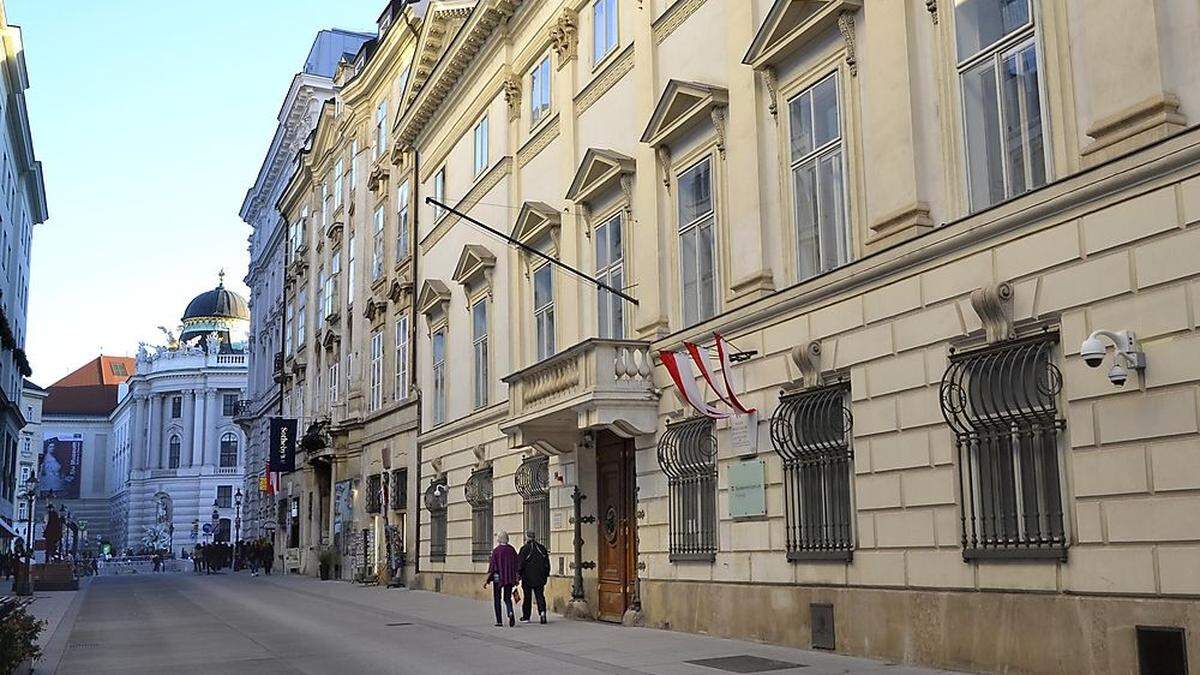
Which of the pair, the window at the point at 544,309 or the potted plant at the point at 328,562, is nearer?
the window at the point at 544,309

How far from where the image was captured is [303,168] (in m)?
55.8

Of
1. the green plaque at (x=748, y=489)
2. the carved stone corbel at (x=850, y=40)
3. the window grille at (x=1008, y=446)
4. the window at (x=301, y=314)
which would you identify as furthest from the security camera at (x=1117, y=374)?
the window at (x=301, y=314)

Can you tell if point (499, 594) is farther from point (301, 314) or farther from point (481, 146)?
point (301, 314)

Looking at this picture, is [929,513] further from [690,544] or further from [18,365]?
[18,365]

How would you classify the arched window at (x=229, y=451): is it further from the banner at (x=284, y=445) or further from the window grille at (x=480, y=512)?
the window grille at (x=480, y=512)

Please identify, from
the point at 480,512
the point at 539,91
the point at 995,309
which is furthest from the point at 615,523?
the point at 995,309

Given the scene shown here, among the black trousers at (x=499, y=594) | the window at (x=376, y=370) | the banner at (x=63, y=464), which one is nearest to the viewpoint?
the black trousers at (x=499, y=594)

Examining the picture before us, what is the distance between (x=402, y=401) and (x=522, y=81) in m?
13.1

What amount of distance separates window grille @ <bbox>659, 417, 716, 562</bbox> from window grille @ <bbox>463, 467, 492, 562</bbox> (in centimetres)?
956

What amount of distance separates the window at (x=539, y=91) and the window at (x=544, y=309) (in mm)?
3463

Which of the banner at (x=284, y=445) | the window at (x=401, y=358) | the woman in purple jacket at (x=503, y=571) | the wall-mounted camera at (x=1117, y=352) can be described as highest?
the window at (x=401, y=358)

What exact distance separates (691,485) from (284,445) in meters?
37.5

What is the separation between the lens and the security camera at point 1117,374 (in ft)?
33.8

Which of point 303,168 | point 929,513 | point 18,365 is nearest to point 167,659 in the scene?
point 929,513
